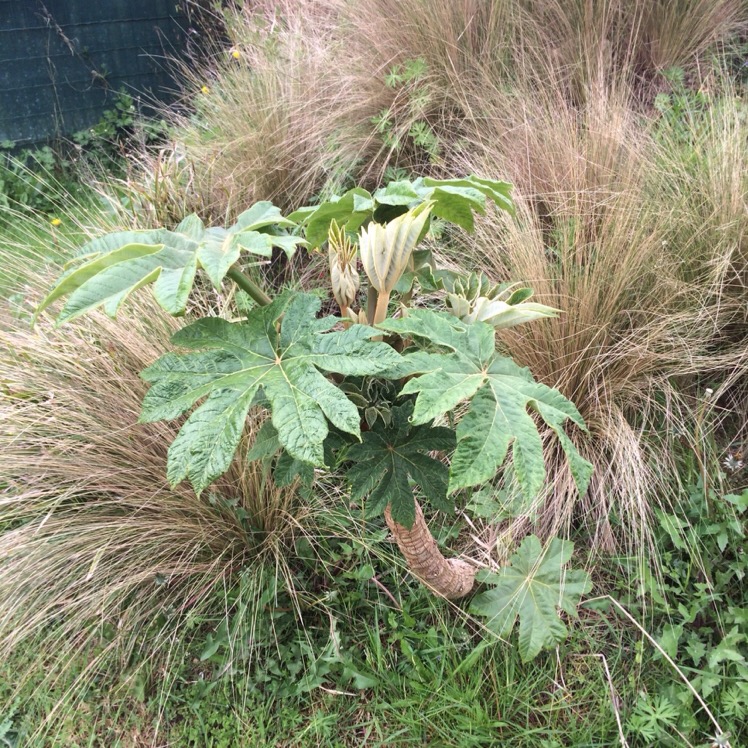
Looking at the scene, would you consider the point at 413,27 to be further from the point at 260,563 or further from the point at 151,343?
the point at 260,563

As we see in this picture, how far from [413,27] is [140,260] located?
3018 mm

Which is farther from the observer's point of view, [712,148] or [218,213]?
[218,213]

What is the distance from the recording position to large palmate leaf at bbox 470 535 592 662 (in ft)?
5.13

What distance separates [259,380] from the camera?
0.97m

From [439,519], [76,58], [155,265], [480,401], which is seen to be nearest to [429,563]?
[439,519]

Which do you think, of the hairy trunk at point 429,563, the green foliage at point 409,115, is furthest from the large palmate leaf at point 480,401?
the green foliage at point 409,115

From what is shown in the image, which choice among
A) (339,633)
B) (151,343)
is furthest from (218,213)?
(339,633)

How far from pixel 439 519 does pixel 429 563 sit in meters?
0.59

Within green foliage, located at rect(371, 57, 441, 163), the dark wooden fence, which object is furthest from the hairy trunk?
the dark wooden fence

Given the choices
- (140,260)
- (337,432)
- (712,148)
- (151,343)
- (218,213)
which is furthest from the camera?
(218,213)

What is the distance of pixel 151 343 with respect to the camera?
2271 mm

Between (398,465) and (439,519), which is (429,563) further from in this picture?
(439,519)

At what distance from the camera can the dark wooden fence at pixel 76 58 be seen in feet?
17.5

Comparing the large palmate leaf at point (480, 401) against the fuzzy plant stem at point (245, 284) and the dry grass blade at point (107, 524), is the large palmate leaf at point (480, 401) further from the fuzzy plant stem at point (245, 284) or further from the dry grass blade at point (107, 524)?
the dry grass blade at point (107, 524)
